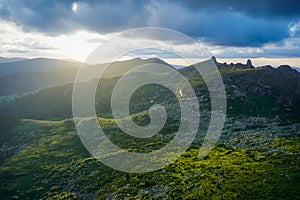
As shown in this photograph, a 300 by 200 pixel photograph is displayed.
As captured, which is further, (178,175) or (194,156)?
(194,156)

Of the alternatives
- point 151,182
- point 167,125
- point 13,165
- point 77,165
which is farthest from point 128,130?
point 151,182

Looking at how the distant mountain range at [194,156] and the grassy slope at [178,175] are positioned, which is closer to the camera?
the grassy slope at [178,175]

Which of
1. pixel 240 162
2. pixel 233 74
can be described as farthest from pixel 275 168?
pixel 233 74

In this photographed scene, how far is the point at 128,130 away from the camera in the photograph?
4395 inches

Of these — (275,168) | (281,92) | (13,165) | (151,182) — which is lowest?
(13,165)

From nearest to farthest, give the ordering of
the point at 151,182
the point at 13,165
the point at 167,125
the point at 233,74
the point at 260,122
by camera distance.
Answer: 1. the point at 151,182
2. the point at 13,165
3. the point at 260,122
4. the point at 167,125
5. the point at 233,74

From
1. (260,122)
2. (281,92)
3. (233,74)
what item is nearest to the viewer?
(260,122)

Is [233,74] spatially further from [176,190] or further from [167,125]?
[176,190]

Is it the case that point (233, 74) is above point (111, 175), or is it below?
above

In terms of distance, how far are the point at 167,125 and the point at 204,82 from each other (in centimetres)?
5096

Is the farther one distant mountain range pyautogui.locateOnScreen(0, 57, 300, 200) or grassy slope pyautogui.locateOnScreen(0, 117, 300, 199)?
distant mountain range pyautogui.locateOnScreen(0, 57, 300, 200)

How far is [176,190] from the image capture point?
2111 inches

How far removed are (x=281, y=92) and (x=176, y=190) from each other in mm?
82268

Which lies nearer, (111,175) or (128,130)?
(111,175)
